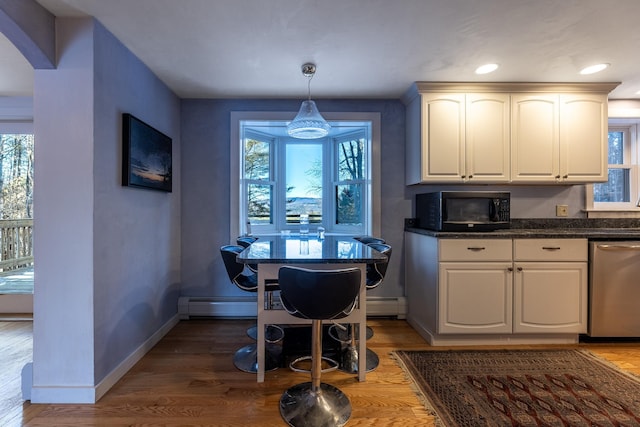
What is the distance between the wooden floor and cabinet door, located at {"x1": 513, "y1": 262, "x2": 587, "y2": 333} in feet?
1.14

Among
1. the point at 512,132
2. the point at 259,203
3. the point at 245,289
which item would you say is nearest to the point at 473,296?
the point at 512,132

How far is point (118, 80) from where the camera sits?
6.70ft

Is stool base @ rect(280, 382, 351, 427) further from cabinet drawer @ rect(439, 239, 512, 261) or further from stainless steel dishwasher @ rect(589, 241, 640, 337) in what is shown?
stainless steel dishwasher @ rect(589, 241, 640, 337)

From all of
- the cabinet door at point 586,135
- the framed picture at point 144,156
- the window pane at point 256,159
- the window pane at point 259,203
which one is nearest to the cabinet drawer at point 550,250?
the cabinet door at point 586,135

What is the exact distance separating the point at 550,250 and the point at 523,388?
118 centimetres

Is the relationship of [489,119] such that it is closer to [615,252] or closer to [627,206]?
[615,252]

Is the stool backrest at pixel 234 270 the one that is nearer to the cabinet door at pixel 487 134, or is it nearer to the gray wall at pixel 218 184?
the gray wall at pixel 218 184

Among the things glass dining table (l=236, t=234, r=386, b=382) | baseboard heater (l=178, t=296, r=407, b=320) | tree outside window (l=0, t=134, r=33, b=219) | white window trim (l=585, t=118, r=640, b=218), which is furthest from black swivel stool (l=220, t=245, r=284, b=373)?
white window trim (l=585, t=118, r=640, b=218)

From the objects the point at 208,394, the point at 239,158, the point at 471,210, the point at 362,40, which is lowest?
the point at 208,394

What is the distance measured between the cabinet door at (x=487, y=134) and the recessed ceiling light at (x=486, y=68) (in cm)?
26

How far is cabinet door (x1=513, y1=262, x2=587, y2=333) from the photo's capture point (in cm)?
248

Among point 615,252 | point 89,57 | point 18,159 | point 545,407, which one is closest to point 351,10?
point 89,57

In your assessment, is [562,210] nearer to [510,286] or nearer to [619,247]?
[619,247]

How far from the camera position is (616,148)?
3225 millimetres
